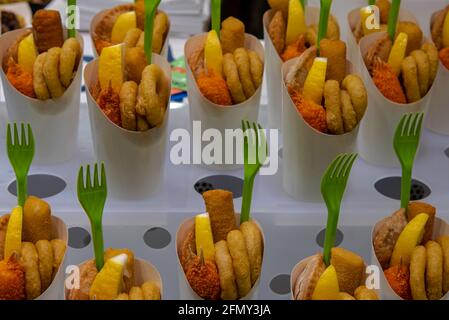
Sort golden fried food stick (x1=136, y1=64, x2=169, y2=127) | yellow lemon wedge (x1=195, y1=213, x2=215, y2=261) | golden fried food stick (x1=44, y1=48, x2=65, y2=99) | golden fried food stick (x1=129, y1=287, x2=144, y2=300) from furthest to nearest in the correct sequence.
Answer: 1. golden fried food stick (x1=44, y1=48, x2=65, y2=99)
2. golden fried food stick (x1=136, y1=64, x2=169, y2=127)
3. yellow lemon wedge (x1=195, y1=213, x2=215, y2=261)
4. golden fried food stick (x1=129, y1=287, x2=144, y2=300)

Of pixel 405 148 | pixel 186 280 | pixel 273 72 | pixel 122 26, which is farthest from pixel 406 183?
pixel 122 26

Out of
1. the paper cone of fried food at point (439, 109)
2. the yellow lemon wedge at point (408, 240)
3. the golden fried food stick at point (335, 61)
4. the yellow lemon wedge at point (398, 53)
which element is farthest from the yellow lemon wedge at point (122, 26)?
the yellow lemon wedge at point (408, 240)

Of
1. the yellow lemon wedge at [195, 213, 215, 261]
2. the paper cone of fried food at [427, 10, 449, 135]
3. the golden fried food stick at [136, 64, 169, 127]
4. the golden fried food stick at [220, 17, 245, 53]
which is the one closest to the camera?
the yellow lemon wedge at [195, 213, 215, 261]

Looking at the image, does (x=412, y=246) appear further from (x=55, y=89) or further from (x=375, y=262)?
(x=55, y=89)

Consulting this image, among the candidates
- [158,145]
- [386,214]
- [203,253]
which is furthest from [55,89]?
[386,214]

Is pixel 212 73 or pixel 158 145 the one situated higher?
pixel 212 73

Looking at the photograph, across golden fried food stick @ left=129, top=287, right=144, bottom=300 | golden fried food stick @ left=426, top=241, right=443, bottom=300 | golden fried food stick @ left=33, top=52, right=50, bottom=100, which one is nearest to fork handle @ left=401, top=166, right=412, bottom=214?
golden fried food stick @ left=426, top=241, right=443, bottom=300

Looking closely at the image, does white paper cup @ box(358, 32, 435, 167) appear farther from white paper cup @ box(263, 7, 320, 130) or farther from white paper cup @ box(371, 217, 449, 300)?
white paper cup @ box(371, 217, 449, 300)
